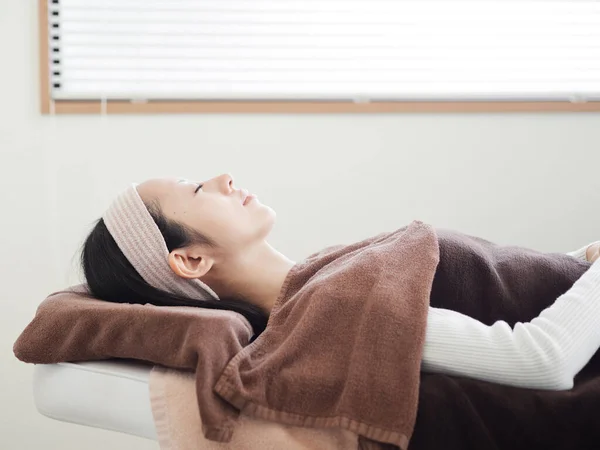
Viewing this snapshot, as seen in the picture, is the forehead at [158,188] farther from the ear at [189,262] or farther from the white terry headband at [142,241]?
the ear at [189,262]

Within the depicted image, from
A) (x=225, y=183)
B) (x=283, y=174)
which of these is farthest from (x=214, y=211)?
(x=283, y=174)

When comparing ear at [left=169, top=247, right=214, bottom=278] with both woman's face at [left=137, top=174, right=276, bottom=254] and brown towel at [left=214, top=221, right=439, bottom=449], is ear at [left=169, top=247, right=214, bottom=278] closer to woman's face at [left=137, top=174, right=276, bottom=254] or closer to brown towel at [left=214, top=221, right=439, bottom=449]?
woman's face at [left=137, top=174, right=276, bottom=254]

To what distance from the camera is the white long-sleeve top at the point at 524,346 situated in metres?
1.11

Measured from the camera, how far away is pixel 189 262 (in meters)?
1.49

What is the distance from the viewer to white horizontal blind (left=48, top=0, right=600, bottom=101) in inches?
98.1

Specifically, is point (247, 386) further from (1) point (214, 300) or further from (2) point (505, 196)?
(2) point (505, 196)

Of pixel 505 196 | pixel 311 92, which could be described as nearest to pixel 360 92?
pixel 311 92

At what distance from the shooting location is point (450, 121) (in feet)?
8.31

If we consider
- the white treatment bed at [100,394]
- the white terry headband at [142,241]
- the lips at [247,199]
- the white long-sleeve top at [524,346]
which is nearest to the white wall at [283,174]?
the lips at [247,199]

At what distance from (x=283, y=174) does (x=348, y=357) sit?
1.43 metres

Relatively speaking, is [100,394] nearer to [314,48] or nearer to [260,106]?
[260,106]

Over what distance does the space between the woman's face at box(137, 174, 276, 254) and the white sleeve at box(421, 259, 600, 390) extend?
49cm

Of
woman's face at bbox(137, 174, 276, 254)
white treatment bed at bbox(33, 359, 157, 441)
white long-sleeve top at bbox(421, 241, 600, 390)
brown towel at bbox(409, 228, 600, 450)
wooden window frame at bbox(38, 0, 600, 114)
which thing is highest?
wooden window frame at bbox(38, 0, 600, 114)

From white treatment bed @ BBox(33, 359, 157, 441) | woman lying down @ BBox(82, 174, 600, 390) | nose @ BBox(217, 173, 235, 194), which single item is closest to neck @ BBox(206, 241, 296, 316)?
woman lying down @ BBox(82, 174, 600, 390)
